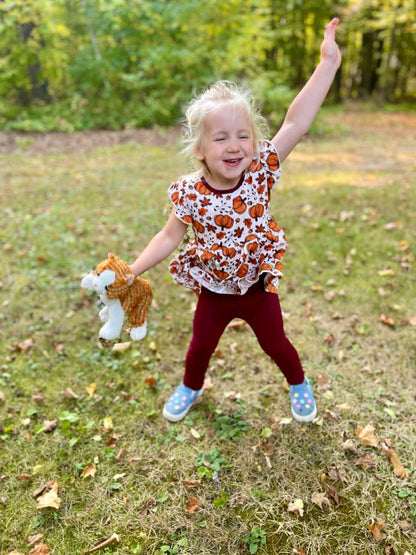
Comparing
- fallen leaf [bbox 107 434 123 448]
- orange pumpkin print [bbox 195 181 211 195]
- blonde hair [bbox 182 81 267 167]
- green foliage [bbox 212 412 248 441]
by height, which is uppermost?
blonde hair [bbox 182 81 267 167]

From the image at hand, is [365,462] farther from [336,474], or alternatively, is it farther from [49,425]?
[49,425]

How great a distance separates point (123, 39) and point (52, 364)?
10.9 meters

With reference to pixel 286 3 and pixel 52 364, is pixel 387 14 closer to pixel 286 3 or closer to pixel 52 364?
pixel 286 3

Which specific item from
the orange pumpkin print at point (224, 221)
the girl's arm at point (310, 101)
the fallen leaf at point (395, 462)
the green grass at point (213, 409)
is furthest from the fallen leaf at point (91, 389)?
the girl's arm at point (310, 101)

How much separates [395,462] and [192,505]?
1.13 meters

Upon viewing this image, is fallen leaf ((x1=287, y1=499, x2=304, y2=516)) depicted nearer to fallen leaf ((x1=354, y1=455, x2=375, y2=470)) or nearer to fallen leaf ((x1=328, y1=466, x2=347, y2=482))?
fallen leaf ((x1=328, y1=466, x2=347, y2=482))

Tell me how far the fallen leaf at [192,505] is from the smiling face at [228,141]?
1649 mm

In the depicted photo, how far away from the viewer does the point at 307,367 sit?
10.1 ft

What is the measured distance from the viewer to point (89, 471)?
240 cm

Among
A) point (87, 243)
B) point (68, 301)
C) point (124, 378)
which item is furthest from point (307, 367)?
point (87, 243)

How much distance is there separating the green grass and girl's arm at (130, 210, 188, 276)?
97 cm

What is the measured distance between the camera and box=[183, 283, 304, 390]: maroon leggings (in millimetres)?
2186

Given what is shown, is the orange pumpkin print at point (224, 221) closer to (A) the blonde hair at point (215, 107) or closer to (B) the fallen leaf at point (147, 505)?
(A) the blonde hair at point (215, 107)

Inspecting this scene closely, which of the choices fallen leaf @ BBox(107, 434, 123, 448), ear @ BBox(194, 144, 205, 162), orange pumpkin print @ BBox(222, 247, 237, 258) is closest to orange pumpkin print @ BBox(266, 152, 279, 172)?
ear @ BBox(194, 144, 205, 162)
